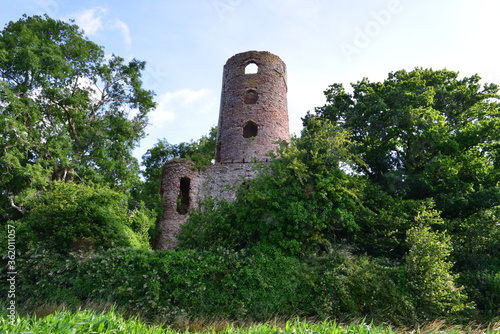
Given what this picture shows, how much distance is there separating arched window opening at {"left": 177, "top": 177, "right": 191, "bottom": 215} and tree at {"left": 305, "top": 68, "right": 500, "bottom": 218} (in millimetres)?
7344

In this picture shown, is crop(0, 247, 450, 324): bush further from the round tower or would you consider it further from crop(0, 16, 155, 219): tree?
the round tower

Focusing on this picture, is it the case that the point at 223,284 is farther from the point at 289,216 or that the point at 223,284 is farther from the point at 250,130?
the point at 250,130

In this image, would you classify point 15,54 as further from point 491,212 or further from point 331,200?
point 491,212

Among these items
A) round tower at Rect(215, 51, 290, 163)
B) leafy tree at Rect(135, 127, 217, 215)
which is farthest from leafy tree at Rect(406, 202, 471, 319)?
leafy tree at Rect(135, 127, 217, 215)

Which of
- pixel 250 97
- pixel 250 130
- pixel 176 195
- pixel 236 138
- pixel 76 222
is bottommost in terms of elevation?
pixel 76 222

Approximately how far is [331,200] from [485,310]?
475cm

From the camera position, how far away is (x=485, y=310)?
9.48 metres

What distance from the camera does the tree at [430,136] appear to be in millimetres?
12422

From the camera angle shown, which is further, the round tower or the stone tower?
the round tower

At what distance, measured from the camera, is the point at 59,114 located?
17.2 metres

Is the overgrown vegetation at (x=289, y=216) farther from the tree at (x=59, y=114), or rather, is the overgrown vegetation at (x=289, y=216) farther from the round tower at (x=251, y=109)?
the round tower at (x=251, y=109)

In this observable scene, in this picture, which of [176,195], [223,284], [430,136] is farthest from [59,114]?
[430,136]

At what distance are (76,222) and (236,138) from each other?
366 inches

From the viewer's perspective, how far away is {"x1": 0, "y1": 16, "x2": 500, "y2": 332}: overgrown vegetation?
8.96m
